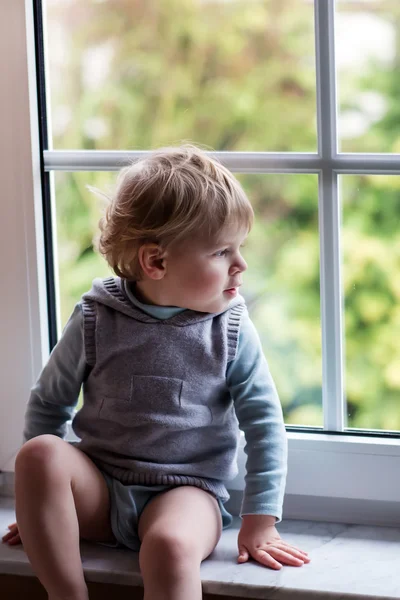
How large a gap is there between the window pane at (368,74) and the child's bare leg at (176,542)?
554 millimetres

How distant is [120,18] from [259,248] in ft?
1.33

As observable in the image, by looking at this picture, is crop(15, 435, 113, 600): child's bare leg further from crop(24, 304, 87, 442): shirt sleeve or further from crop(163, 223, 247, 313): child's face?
crop(163, 223, 247, 313): child's face

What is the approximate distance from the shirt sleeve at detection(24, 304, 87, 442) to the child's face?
0.17 m

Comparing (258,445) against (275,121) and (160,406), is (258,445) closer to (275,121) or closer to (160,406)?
(160,406)

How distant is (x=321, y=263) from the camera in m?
1.29

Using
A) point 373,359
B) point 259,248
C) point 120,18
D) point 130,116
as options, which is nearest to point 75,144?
point 130,116

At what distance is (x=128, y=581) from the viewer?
3.92ft

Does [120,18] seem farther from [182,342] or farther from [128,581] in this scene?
[128,581]

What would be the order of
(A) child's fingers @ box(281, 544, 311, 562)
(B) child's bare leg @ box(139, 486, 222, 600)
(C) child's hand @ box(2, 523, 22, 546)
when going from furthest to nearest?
(C) child's hand @ box(2, 523, 22, 546) → (A) child's fingers @ box(281, 544, 311, 562) → (B) child's bare leg @ box(139, 486, 222, 600)

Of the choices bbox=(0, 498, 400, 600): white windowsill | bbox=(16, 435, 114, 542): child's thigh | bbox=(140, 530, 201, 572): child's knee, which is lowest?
bbox=(0, 498, 400, 600): white windowsill

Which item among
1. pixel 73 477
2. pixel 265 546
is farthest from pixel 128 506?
pixel 265 546

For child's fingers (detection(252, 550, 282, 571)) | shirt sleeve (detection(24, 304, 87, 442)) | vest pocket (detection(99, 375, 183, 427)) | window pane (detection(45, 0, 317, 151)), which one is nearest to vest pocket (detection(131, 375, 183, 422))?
vest pocket (detection(99, 375, 183, 427))

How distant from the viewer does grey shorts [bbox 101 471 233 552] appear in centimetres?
122

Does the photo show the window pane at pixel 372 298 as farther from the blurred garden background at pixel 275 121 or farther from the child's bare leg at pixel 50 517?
the child's bare leg at pixel 50 517
